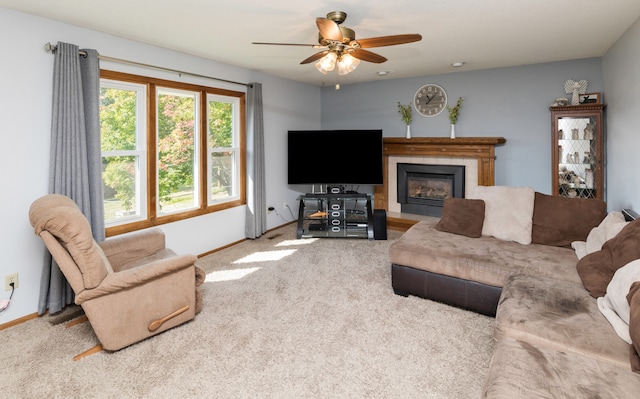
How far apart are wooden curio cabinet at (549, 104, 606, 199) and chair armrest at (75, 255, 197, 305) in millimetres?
4433

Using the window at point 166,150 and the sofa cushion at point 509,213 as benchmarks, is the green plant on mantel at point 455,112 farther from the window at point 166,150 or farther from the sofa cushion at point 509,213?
the window at point 166,150

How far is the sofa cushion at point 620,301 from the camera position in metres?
1.86

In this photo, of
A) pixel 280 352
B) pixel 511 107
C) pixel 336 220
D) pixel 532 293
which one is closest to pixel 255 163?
pixel 336 220

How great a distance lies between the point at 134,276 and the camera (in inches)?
98.5

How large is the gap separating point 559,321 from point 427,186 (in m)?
4.24

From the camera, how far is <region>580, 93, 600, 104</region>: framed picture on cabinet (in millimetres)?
4535

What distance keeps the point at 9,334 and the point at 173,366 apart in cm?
148

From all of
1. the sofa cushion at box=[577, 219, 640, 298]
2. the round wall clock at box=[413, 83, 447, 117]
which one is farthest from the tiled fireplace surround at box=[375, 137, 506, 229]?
the sofa cushion at box=[577, 219, 640, 298]

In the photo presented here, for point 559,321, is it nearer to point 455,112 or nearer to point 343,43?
point 343,43

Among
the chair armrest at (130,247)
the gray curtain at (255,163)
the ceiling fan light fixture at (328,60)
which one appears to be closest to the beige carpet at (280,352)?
the chair armrest at (130,247)

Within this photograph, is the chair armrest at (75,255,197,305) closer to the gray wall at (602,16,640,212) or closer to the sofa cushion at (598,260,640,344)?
the sofa cushion at (598,260,640,344)

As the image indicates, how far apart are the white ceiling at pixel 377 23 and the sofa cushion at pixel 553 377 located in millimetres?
2417

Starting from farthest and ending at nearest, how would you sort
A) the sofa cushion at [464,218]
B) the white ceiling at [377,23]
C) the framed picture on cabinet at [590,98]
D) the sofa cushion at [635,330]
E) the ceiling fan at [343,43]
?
the framed picture on cabinet at [590,98] < the sofa cushion at [464,218] < the white ceiling at [377,23] < the ceiling fan at [343,43] < the sofa cushion at [635,330]

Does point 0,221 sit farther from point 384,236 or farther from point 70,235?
point 384,236
